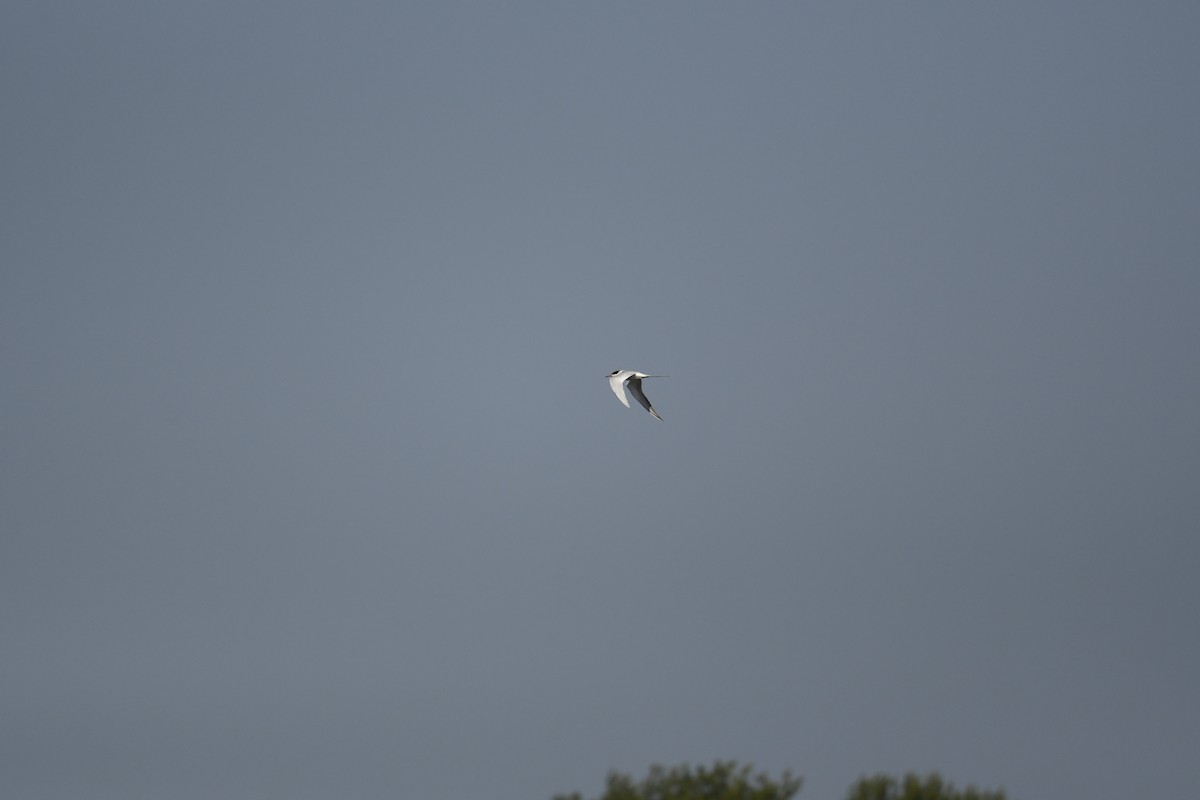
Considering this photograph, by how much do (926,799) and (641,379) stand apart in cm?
2668

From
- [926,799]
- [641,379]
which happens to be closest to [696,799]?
[926,799]

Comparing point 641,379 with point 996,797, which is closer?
point 996,797

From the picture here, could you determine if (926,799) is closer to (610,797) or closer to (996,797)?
(996,797)

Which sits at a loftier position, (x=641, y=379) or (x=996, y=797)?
(x=641, y=379)

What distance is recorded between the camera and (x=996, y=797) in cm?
6575

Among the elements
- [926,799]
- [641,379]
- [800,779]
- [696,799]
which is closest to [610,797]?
[696,799]

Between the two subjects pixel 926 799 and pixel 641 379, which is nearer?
pixel 926 799

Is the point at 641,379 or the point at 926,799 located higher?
the point at 641,379

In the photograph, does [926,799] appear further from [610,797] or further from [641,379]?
[641,379]

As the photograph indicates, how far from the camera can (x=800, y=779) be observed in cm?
6600

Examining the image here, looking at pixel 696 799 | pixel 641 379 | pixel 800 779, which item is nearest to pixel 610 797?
pixel 696 799

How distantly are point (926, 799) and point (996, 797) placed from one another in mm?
3494

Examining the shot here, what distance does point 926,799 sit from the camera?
66.2 metres

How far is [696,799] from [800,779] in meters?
5.52
